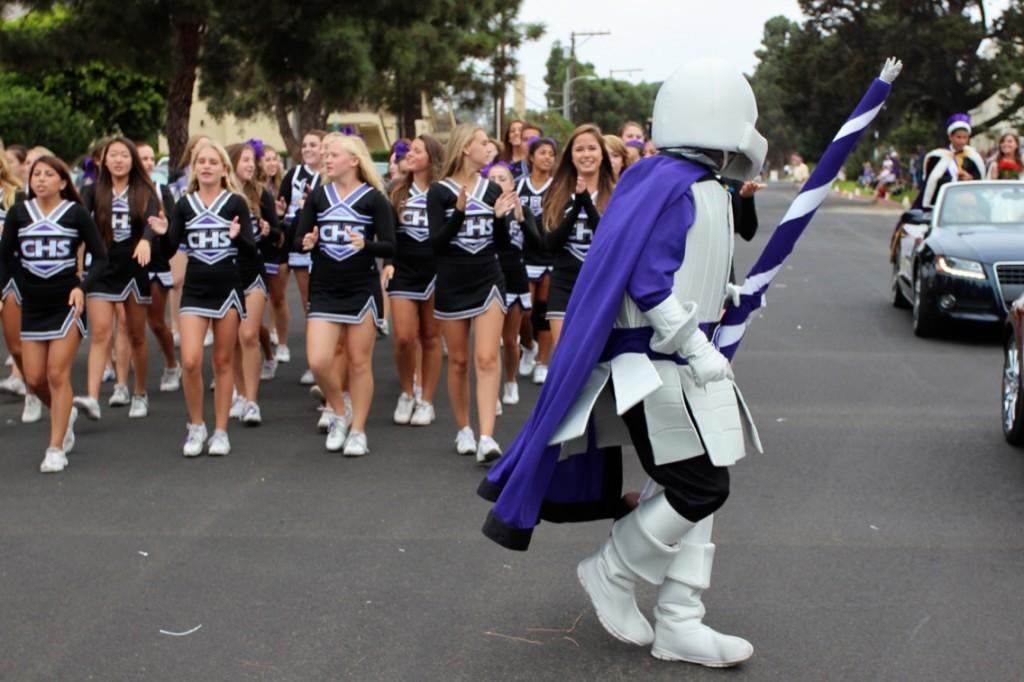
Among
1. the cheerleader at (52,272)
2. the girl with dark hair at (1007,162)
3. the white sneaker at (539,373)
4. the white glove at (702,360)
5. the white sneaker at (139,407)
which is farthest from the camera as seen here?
the girl with dark hair at (1007,162)

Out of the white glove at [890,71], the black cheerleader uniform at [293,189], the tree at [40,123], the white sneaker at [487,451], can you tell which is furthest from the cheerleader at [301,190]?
the tree at [40,123]

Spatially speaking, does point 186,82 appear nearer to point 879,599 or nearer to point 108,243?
point 108,243

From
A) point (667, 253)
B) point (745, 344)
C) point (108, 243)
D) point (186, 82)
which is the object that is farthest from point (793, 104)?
point (667, 253)

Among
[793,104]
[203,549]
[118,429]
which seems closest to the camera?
[203,549]

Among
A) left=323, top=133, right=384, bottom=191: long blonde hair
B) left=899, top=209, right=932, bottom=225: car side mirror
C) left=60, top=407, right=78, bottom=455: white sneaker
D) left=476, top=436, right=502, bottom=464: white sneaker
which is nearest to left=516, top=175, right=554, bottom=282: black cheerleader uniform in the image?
left=323, top=133, right=384, bottom=191: long blonde hair

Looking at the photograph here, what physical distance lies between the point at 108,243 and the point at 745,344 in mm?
6101

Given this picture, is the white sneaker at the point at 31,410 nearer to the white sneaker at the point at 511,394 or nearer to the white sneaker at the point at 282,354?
the white sneaker at the point at 282,354

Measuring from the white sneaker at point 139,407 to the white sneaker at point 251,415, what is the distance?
0.84 m

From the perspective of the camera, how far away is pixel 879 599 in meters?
5.48

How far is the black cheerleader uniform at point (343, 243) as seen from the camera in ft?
27.3

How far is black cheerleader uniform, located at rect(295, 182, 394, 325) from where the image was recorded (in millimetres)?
8312

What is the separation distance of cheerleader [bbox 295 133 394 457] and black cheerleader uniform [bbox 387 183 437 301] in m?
0.62

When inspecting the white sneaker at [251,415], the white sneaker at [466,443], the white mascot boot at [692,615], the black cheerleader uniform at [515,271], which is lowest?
the white sneaker at [251,415]

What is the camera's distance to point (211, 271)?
8.48 meters
